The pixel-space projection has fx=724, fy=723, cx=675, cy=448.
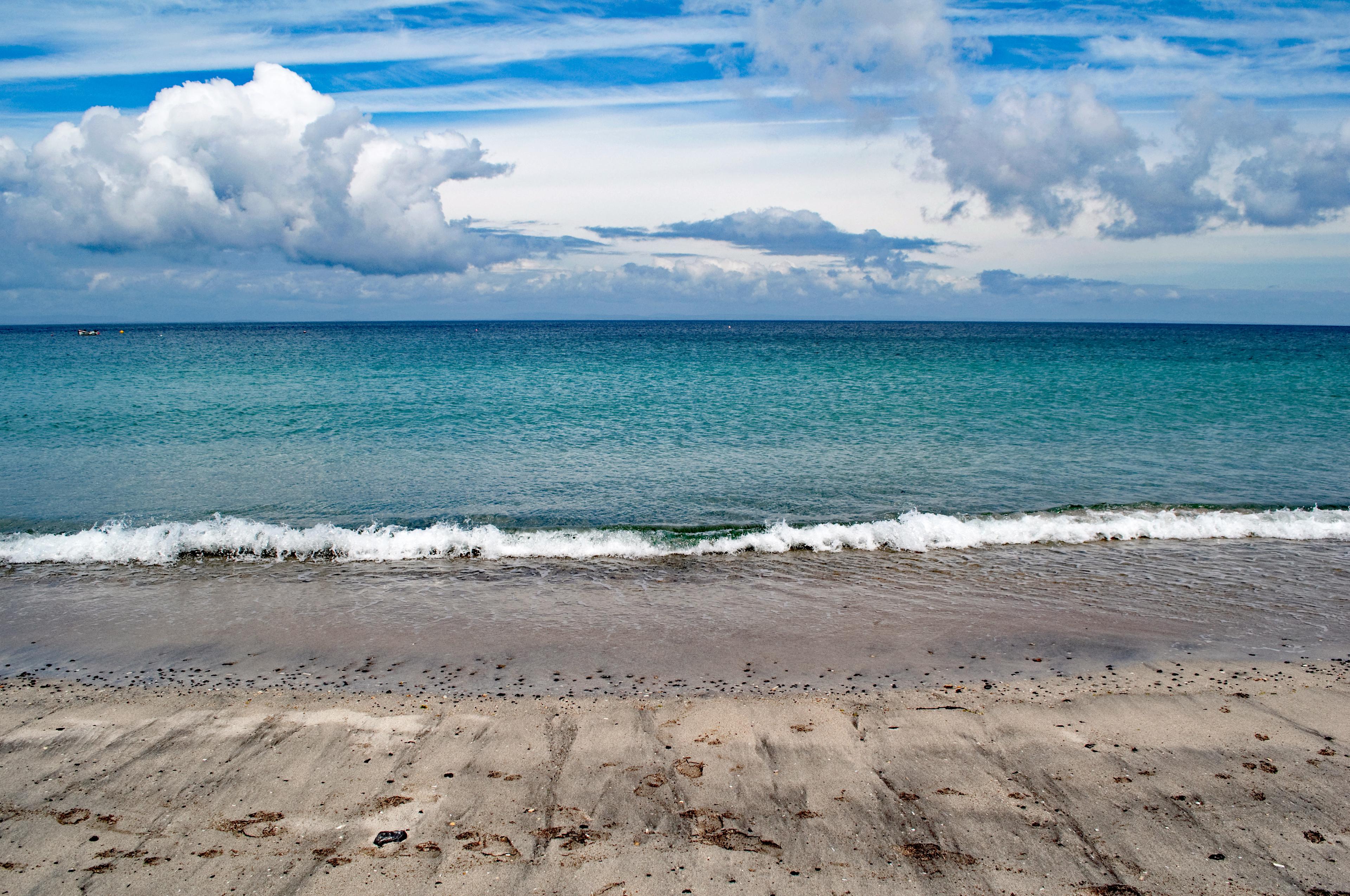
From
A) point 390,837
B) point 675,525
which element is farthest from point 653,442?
point 390,837

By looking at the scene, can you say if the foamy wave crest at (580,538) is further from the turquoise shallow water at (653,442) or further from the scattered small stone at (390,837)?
the scattered small stone at (390,837)

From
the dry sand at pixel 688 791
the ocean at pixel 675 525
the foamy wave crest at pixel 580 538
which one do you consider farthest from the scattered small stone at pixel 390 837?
the foamy wave crest at pixel 580 538

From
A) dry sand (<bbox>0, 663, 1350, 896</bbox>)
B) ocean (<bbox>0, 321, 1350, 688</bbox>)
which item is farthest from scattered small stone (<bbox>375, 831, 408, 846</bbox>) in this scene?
ocean (<bbox>0, 321, 1350, 688</bbox>)

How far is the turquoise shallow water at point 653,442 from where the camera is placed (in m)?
15.1

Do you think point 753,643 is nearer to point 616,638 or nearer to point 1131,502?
point 616,638

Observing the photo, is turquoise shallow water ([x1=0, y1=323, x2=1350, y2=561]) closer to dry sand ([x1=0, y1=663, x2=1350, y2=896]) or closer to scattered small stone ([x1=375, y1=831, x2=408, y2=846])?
dry sand ([x1=0, y1=663, x2=1350, y2=896])

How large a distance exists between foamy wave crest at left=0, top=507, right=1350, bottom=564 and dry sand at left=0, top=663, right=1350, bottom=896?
5092 millimetres

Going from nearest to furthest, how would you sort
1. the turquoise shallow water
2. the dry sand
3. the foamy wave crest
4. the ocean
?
the dry sand → the ocean → the foamy wave crest → the turquoise shallow water

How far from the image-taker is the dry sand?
466 centimetres

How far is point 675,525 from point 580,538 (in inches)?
76.0

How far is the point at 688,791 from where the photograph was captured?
5531 millimetres

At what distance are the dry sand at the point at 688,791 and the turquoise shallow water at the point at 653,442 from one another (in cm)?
707

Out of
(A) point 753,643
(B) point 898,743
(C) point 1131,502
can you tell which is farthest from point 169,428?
(C) point 1131,502

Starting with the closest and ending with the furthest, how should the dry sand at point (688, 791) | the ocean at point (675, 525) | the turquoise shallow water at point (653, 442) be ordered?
the dry sand at point (688, 791) → the ocean at point (675, 525) → the turquoise shallow water at point (653, 442)
